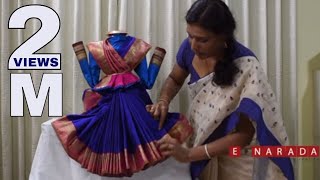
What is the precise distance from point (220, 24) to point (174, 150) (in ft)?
0.88

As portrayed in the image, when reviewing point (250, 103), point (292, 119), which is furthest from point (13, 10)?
point (292, 119)

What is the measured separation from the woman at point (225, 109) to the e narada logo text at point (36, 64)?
32cm

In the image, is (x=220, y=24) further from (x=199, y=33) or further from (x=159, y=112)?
(x=159, y=112)

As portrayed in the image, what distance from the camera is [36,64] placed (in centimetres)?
109

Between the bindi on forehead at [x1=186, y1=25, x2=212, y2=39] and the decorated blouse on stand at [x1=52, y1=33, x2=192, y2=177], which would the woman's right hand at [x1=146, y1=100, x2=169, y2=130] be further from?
the bindi on forehead at [x1=186, y1=25, x2=212, y2=39]

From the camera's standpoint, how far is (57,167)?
90 cm

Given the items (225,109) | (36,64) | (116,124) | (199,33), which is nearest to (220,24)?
(199,33)

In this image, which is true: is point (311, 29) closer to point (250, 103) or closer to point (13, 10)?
point (250, 103)

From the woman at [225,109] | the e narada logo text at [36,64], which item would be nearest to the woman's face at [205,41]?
the woman at [225,109]

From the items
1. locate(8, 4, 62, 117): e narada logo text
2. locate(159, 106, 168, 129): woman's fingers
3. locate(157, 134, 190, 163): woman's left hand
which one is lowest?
locate(157, 134, 190, 163): woman's left hand

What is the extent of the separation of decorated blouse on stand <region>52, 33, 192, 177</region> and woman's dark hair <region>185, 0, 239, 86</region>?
138 mm

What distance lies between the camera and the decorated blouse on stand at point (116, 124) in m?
0.85

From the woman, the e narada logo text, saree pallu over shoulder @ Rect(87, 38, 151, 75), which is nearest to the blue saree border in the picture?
the woman

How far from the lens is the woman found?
836 millimetres
